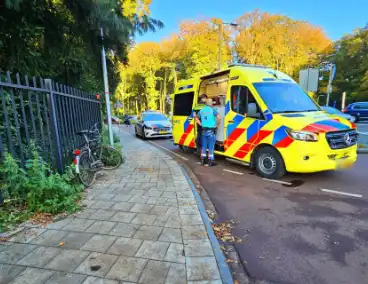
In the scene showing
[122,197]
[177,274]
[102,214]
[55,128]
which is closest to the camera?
[177,274]

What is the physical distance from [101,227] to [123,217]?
353mm

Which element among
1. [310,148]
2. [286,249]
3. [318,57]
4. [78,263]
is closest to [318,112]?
[310,148]

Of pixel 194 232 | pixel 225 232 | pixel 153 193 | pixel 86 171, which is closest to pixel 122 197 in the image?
pixel 153 193

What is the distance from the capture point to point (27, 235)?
2785 millimetres

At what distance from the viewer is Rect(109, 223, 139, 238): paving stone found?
2.81 m

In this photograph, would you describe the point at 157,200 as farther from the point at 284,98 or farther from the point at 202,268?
the point at 284,98

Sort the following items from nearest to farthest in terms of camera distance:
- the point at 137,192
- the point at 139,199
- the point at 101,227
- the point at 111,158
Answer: the point at 101,227 < the point at 139,199 < the point at 137,192 < the point at 111,158

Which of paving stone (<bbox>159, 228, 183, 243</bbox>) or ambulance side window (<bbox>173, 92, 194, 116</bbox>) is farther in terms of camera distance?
ambulance side window (<bbox>173, 92, 194, 116</bbox>)

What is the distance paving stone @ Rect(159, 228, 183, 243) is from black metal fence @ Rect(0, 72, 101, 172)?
241 centimetres

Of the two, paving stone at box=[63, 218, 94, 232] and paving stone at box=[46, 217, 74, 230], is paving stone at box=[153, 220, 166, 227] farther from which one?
paving stone at box=[46, 217, 74, 230]

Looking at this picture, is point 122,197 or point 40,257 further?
point 122,197

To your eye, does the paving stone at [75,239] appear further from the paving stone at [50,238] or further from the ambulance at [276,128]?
the ambulance at [276,128]

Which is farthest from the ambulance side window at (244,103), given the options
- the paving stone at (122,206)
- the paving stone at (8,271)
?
the paving stone at (8,271)

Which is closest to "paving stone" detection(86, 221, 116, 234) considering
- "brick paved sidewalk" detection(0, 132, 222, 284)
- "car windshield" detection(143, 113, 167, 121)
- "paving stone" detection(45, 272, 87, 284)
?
"brick paved sidewalk" detection(0, 132, 222, 284)
